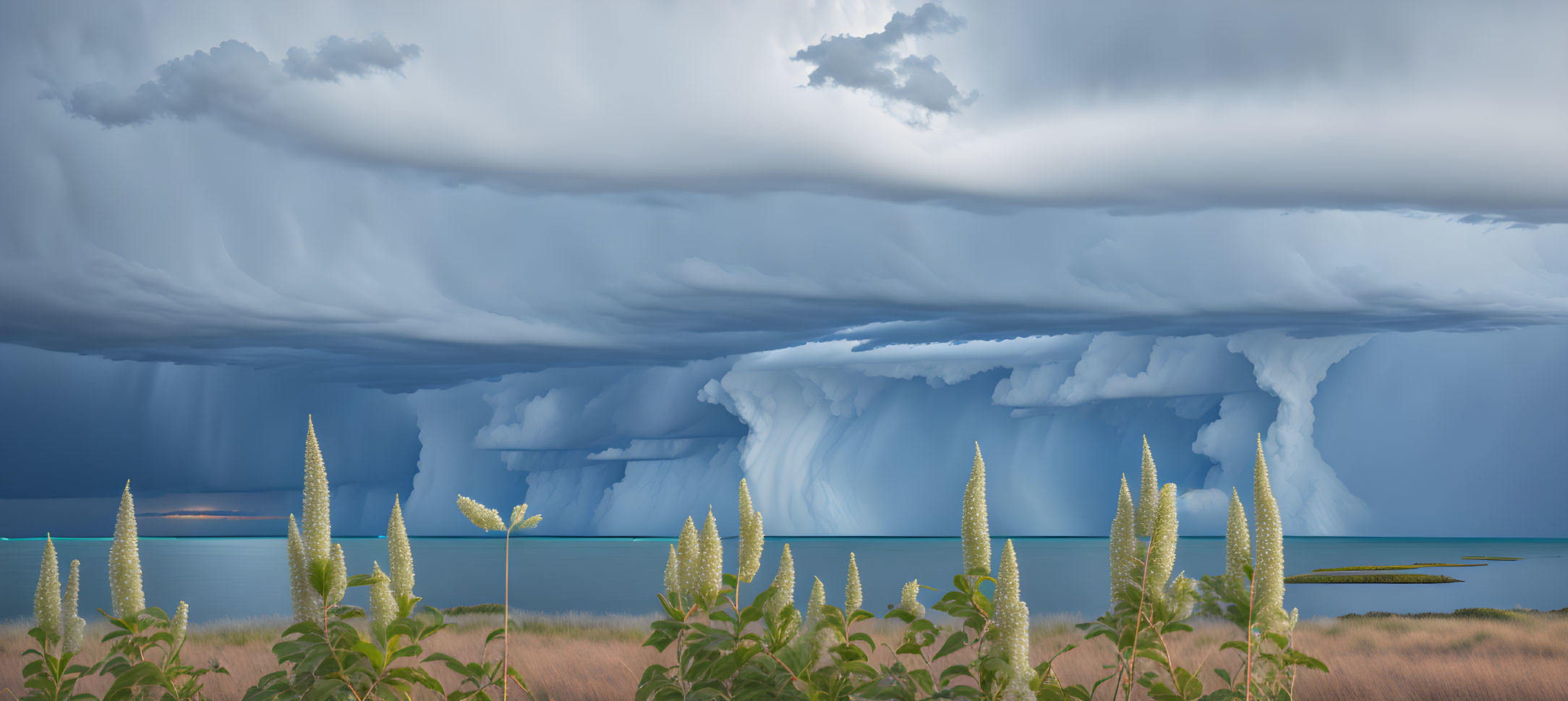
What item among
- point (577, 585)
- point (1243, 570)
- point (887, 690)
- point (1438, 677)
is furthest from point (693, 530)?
point (577, 585)

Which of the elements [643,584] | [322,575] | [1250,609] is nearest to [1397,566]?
[643,584]

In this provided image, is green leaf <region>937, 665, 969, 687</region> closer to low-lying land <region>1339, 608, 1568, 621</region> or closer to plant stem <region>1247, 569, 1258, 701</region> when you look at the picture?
plant stem <region>1247, 569, 1258, 701</region>

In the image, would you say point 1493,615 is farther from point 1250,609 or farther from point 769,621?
point 769,621

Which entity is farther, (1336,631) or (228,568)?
(228,568)

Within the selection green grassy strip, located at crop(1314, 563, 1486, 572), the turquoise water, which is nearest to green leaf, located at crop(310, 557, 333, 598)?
the turquoise water

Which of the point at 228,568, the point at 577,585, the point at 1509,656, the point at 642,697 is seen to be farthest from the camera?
the point at 228,568

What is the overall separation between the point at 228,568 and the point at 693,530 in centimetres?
14206

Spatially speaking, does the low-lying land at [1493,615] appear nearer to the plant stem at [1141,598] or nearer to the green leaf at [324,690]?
the plant stem at [1141,598]

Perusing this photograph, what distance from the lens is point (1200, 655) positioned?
23.0 metres

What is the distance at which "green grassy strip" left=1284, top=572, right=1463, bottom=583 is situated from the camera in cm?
9568

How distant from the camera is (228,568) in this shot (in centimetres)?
12900

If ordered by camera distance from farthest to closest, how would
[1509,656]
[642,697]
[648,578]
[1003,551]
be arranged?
1. [648,578]
2. [1509,656]
3. [642,697]
4. [1003,551]

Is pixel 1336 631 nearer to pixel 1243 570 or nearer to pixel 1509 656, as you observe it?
pixel 1509 656

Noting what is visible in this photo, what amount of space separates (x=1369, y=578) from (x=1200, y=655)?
93.2 metres
